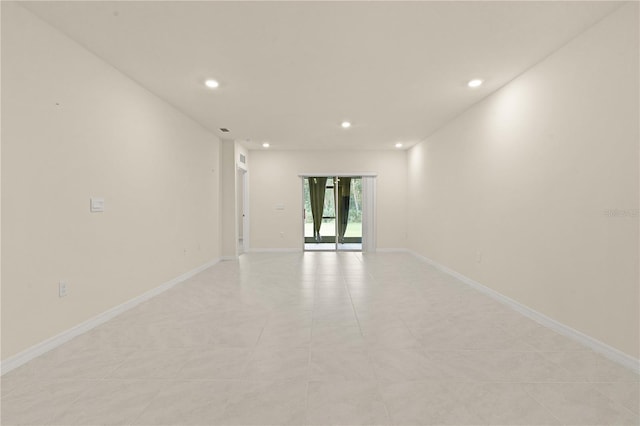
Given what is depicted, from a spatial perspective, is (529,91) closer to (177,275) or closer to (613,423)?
(613,423)

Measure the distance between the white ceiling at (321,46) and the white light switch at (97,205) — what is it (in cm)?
133

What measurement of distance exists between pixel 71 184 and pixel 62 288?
0.84 metres

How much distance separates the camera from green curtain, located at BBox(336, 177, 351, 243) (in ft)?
25.6

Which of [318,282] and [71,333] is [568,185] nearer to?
[318,282]

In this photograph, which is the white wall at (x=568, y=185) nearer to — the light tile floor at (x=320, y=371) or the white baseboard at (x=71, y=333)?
the light tile floor at (x=320, y=371)

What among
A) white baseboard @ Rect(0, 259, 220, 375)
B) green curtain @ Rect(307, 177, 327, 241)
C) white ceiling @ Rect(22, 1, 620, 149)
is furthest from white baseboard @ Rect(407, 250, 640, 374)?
green curtain @ Rect(307, 177, 327, 241)

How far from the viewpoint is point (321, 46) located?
258 cm

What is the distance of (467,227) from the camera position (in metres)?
4.24

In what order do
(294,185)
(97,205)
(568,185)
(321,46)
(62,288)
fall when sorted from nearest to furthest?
1. (62,288)
2. (568,185)
3. (321,46)
4. (97,205)
5. (294,185)

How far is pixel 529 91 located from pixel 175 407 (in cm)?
388

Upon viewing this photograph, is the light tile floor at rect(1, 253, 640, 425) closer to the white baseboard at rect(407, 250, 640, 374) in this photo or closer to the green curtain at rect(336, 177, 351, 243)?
the white baseboard at rect(407, 250, 640, 374)

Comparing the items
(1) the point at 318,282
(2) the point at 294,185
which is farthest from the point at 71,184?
(2) the point at 294,185

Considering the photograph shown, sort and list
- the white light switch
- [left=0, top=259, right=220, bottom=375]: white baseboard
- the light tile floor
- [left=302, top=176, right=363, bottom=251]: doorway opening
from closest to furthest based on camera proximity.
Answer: the light tile floor
[left=0, top=259, right=220, bottom=375]: white baseboard
the white light switch
[left=302, top=176, right=363, bottom=251]: doorway opening

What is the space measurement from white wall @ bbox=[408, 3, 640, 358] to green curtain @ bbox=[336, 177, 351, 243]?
13.1ft
